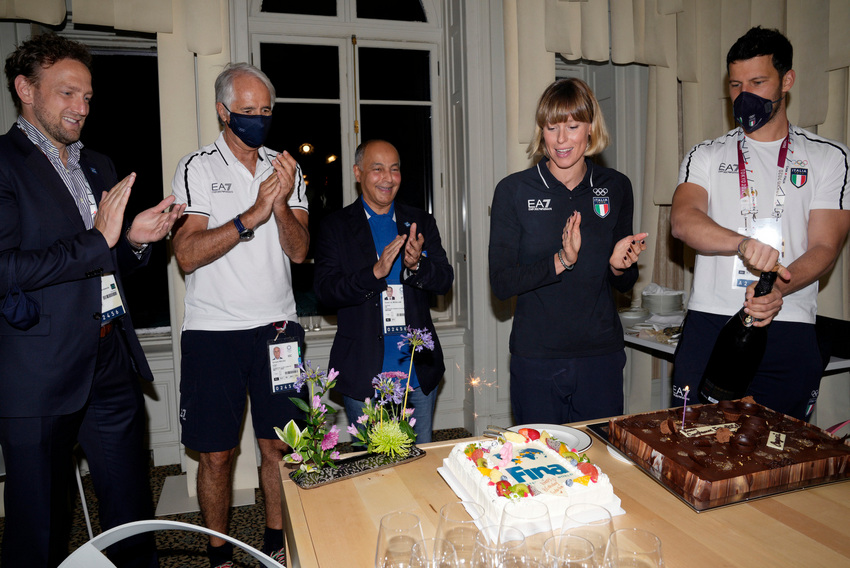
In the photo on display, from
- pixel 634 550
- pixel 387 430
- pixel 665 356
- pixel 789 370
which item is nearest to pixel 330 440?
pixel 387 430

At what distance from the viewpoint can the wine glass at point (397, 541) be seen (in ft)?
2.73

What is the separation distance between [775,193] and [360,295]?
4.93 ft

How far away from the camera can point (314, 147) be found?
12.7 ft

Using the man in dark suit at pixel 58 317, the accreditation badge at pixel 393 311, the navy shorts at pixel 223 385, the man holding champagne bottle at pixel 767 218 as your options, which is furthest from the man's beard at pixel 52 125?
the man holding champagne bottle at pixel 767 218

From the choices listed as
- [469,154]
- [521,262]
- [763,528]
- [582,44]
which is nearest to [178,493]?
[521,262]

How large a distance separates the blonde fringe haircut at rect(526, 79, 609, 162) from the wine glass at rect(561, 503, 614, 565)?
4.49 ft

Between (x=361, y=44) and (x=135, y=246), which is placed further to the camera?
(x=361, y=44)

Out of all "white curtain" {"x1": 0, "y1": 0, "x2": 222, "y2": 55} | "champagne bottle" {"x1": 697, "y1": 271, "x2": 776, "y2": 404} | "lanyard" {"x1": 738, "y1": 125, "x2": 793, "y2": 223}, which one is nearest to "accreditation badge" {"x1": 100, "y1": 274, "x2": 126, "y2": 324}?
"white curtain" {"x1": 0, "y1": 0, "x2": 222, "y2": 55}

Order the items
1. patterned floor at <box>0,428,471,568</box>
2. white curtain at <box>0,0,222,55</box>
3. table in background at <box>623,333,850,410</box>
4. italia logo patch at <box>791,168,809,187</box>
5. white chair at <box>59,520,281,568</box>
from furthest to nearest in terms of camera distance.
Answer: white curtain at <box>0,0,222,55</box>
table in background at <box>623,333,850,410</box>
patterned floor at <box>0,428,471,568</box>
italia logo patch at <box>791,168,809,187</box>
white chair at <box>59,520,281,568</box>

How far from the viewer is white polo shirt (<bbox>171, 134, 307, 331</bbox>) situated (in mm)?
2146

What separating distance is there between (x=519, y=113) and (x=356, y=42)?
121cm

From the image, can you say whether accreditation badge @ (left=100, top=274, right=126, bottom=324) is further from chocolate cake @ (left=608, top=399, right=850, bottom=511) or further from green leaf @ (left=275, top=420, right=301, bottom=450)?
chocolate cake @ (left=608, top=399, right=850, bottom=511)

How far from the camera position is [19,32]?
314 cm

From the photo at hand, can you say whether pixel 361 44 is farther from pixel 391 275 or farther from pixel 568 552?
pixel 568 552
